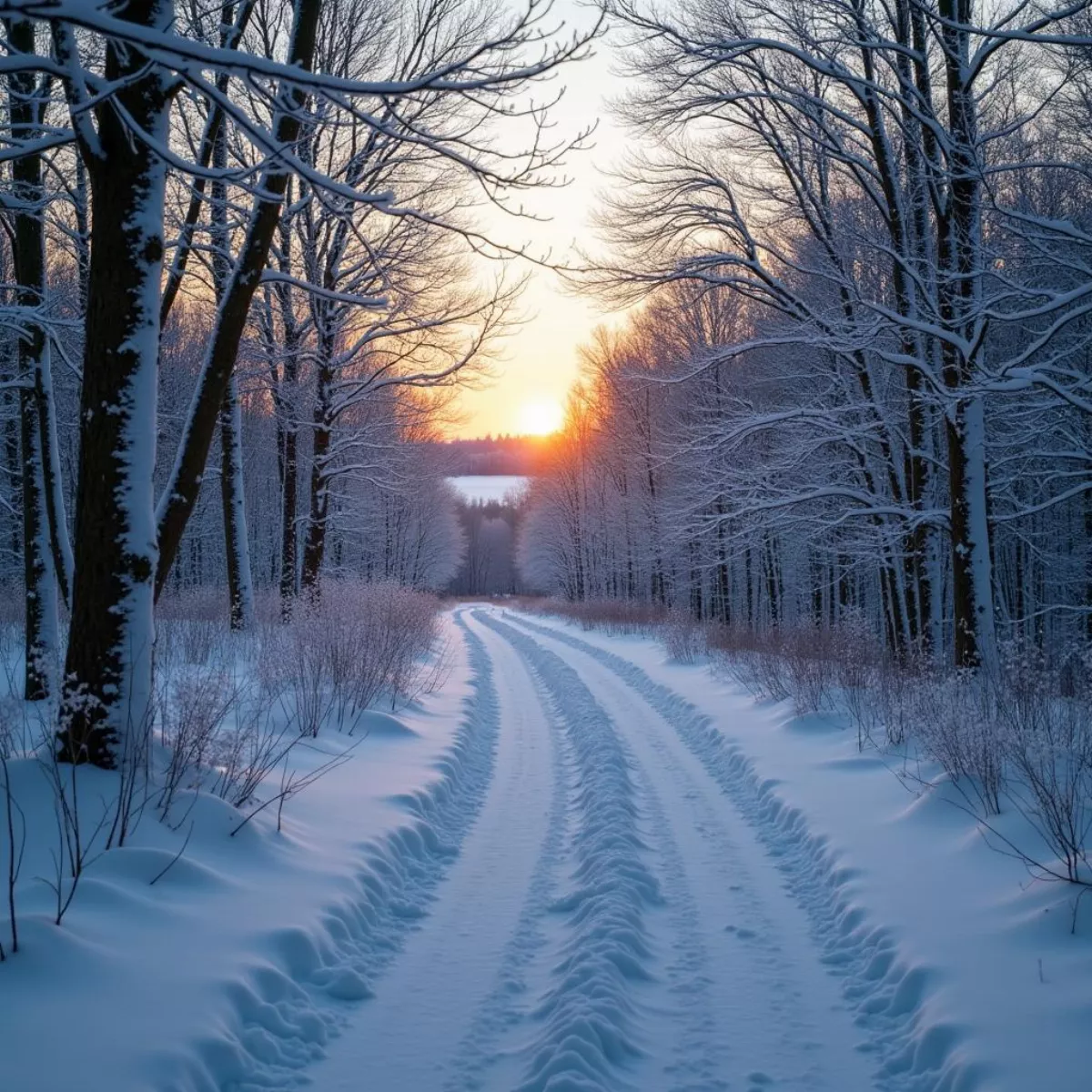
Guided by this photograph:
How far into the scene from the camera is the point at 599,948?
3.95m

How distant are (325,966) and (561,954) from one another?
3.71ft

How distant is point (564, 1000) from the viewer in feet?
11.5

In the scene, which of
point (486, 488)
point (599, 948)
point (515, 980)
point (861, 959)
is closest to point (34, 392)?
point (515, 980)

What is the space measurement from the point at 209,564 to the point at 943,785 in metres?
38.7

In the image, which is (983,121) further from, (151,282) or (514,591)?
(514,591)

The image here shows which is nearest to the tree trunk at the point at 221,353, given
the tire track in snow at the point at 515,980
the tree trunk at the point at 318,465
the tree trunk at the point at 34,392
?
the tree trunk at the point at 34,392

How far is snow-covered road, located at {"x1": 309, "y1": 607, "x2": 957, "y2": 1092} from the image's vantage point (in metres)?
3.10

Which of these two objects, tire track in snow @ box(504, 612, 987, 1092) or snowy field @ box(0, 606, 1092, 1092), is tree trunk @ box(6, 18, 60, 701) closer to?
snowy field @ box(0, 606, 1092, 1092)

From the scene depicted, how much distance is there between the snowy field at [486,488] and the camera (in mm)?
117312

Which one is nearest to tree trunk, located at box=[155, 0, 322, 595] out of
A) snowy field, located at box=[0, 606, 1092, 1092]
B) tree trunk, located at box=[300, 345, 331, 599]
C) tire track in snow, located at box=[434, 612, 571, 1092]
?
snowy field, located at box=[0, 606, 1092, 1092]

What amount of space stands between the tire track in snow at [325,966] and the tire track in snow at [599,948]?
86 cm

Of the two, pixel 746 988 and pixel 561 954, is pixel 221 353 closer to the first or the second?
pixel 561 954

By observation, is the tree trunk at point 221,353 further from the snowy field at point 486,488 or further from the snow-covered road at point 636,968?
the snowy field at point 486,488

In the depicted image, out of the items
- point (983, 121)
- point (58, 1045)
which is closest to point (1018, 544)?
point (983, 121)
